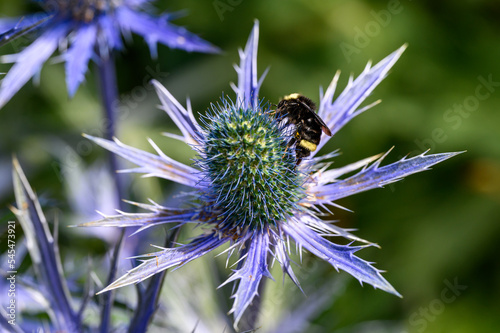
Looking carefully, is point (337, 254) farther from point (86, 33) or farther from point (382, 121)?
point (382, 121)

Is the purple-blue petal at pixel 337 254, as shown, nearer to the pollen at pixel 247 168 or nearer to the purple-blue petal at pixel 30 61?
the pollen at pixel 247 168

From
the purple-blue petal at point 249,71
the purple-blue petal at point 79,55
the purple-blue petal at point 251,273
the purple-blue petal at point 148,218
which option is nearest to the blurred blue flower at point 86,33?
the purple-blue petal at point 79,55

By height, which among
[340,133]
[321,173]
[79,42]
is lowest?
[340,133]

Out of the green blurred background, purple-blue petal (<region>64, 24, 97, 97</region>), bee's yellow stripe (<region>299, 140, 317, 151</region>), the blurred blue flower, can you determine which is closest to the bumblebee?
bee's yellow stripe (<region>299, 140, 317, 151</region>)

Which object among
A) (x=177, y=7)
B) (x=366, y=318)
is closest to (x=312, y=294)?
(x=366, y=318)

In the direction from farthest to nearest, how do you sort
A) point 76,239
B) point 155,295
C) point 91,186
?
point 91,186
point 76,239
point 155,295

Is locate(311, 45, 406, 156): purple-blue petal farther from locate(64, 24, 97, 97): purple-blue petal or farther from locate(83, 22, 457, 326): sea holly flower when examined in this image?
locate(64, 24, 97, 97): purple-blue petal

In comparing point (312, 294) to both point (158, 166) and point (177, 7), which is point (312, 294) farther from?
point (177, 7)
